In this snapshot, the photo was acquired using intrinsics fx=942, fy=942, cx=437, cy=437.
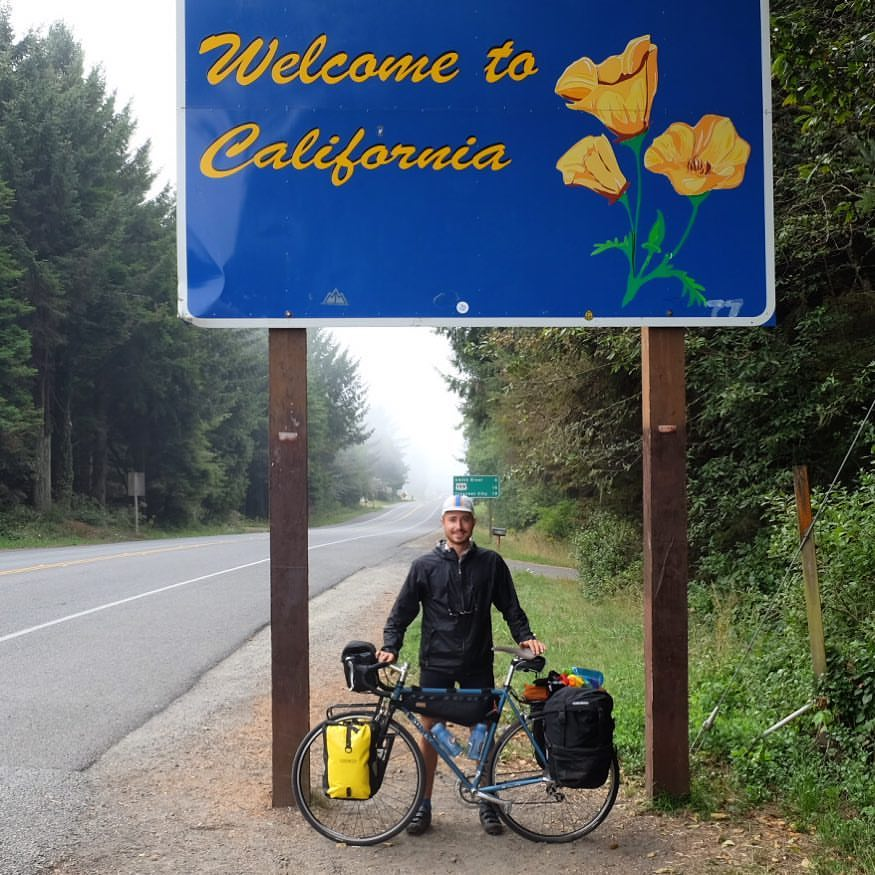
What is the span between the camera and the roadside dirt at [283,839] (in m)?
4.68

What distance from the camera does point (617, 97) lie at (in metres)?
5.59

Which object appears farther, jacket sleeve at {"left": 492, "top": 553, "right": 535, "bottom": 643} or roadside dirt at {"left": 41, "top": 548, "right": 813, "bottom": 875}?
jacket sleeve at {"left": 492, "top": 553, "right": 535, "bottom": 643}

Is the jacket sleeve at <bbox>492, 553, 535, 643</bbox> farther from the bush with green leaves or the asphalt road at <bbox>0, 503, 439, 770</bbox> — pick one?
the bush with green leaves

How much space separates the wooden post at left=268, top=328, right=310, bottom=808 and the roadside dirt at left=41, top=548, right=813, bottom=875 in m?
0.45

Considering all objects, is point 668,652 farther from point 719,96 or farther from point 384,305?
point 719,96

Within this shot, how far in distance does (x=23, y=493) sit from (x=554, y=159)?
→ 39782 millimetres

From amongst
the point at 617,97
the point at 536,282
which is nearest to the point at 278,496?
the point at 536,282

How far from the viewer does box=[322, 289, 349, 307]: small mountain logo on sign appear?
5.55 meters

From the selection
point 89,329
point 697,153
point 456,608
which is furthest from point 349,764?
point 89,329

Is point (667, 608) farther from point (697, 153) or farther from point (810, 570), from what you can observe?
point (697, 153)

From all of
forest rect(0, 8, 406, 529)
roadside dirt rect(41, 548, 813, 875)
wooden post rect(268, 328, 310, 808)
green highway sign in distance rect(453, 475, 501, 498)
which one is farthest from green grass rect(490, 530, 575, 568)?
wooden post rect(268, 328, 310, 808)

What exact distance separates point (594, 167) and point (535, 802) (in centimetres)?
363

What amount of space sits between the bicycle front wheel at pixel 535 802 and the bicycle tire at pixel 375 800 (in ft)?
1.43

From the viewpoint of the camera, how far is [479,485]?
33938mm
